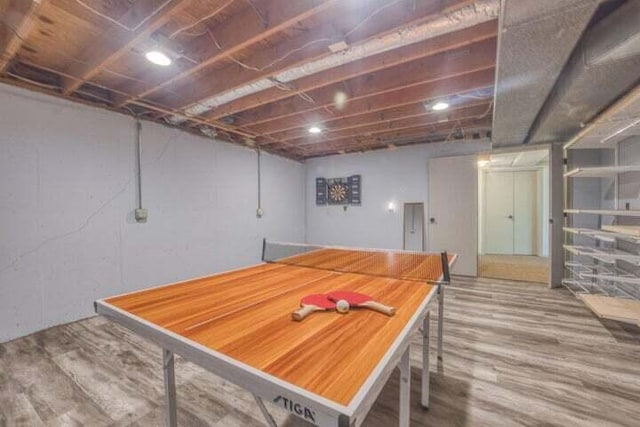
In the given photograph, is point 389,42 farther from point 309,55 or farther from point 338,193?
point 338,193

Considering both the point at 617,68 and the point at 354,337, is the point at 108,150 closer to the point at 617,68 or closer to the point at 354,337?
the point at 354,337

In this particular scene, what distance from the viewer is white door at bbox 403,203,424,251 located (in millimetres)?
5332

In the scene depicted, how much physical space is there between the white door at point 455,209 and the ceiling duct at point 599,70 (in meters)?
1.68

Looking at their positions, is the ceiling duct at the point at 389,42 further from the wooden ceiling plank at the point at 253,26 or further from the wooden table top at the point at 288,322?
the wooden table top at the point at 288,322

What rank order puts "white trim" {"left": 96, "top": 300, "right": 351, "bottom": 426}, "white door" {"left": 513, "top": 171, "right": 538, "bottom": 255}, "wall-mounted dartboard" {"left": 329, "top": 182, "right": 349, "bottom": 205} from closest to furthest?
"white trim" {"left": 96, "top": 300, "right": 351, "bottom": 426} → "wall-mounted dartboard" {"left": 329, "top": 182, "right": 349, "bottom": 205} → "white door" {"left": 513, "top": 171, "right": 538, "bottom": 255}

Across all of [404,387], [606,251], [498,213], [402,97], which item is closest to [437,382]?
[404,387]

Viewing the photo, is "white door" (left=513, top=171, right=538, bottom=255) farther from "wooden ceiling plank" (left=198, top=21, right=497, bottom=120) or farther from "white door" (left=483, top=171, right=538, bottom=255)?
"wooden ceiling plank" (left=198, top=21, right=497, bottom=120)

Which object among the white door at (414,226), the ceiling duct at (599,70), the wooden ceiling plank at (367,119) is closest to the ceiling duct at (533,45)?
the ceiling duct at (599,70)

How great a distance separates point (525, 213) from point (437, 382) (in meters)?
6.86

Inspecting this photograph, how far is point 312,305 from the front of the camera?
1205 millimetres

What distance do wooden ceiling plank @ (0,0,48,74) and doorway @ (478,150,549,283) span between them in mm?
7529

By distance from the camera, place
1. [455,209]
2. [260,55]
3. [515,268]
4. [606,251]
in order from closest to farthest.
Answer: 1. [260,55]
2. [606,251]
3. [455,209]
4. [515,268]

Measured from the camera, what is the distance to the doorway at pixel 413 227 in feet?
17.5

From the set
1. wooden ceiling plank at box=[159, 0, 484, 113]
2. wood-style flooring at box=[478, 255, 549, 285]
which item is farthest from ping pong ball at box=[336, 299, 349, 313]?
wood-style flooring at box=[478, 255, 549, 285]
